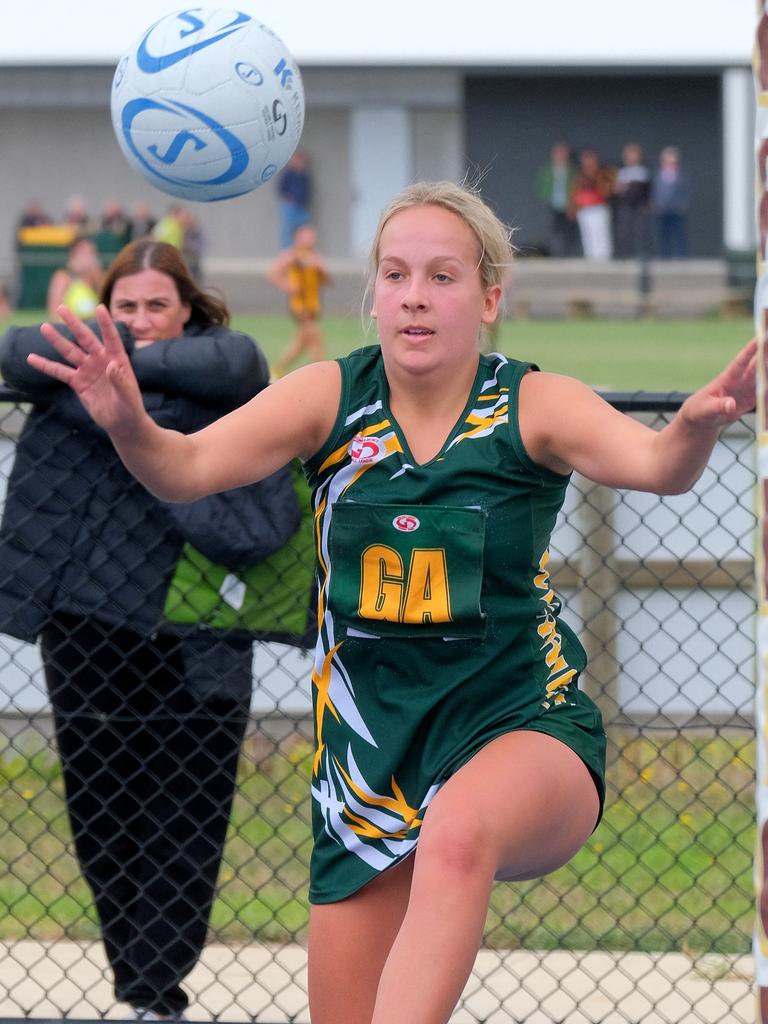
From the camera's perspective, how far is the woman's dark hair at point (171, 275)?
13.5ft

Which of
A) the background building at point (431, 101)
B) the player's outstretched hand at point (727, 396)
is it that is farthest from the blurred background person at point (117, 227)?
the player's outstretched hand at point (727, 396)

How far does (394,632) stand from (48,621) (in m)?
1.54

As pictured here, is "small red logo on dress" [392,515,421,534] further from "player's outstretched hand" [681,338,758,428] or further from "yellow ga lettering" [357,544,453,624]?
"player's outstretched hand" [681,338,758,428]

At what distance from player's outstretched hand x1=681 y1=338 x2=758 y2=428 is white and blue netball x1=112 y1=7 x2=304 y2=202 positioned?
1680 millimetres

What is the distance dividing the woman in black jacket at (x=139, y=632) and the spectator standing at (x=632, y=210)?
25.2 m

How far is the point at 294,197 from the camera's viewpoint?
3094 centimetres

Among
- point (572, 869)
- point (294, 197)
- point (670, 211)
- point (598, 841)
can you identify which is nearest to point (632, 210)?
point (670, 211)

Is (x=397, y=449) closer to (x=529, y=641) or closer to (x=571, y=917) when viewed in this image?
(x=529, y=641)

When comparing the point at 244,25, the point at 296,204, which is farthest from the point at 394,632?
the point at 296,204

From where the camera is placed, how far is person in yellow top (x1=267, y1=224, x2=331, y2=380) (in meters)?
16.7

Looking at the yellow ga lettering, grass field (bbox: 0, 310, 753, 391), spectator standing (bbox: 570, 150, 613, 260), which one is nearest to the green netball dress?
the yellow ga lettering

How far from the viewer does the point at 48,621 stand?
3.93m

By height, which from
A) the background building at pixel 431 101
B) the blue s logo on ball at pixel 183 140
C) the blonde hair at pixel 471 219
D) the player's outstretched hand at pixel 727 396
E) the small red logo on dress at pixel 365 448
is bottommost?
the small red logo on dress at pixel 365 448

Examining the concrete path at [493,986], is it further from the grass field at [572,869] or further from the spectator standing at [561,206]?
the spectator standing at [561,206]
